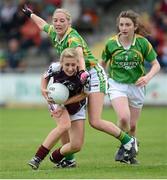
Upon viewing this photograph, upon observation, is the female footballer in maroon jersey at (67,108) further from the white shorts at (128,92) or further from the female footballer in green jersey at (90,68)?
the white shorts at (128,92)

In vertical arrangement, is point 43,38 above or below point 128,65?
above

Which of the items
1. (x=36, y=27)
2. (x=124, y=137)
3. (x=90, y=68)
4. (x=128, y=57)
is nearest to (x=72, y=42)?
(x=90, y=68)

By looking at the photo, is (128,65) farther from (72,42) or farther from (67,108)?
(67,108)

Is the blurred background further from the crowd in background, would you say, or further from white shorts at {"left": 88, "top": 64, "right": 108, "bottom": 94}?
white shorts at {"left": 88, "top": 64, "right": 108, "bottom": 94}

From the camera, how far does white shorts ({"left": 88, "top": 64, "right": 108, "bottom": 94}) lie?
1116 centimetres

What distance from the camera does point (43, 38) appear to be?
27.7 m

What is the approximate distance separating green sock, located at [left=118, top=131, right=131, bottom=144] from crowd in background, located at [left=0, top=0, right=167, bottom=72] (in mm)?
14754

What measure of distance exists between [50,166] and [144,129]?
726cm

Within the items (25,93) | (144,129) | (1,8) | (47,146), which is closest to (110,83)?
(47,146)

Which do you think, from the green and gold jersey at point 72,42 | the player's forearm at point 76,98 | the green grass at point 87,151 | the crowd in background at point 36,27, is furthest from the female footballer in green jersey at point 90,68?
the crowd in background at point 36,27

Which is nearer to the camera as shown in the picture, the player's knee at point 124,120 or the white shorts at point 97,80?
the white shorts at point 97,80

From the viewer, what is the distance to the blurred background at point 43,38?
25516 millimetres

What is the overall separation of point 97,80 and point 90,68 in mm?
210

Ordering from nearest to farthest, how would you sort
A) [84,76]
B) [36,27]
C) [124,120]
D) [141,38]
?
1. [84,76]
2. [124,120]
3. [141,38]
4. [36,27]
